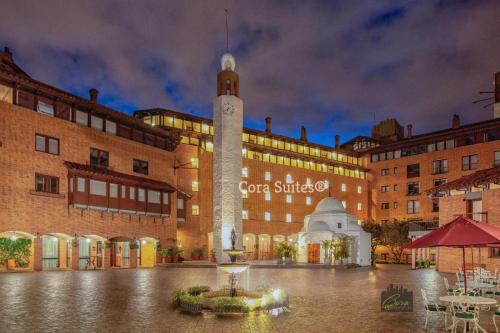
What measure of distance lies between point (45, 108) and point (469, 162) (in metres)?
49.5

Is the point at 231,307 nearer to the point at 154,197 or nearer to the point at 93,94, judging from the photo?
the point at 154,197

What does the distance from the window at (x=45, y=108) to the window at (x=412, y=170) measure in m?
49.1

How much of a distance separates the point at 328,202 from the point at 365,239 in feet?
19.3

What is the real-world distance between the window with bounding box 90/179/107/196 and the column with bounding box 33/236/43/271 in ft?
20.0

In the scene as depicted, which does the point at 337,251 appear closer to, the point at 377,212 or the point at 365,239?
the point at 365,239

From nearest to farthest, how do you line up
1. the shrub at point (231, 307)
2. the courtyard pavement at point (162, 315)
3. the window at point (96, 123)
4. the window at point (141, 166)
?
the courtyard pavement at point (162, 315), the shrub at point (231, 307), the window at point (96, 123), the window at point (141, 166)

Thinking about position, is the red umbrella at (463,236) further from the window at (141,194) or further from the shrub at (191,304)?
the window at (141,194)

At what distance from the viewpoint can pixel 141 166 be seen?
48.0m

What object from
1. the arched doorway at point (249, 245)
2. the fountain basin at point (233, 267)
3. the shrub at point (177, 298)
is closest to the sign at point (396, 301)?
the fountain basin at point (233, 267)

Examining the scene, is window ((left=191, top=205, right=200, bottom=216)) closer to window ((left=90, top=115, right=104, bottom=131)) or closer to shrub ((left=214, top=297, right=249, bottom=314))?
window ((left=90, top=115, right=104, bottom=131))

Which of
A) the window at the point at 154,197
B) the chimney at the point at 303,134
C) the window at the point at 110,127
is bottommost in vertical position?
the window at the point at 154,197

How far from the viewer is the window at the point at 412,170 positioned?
69.4 meters

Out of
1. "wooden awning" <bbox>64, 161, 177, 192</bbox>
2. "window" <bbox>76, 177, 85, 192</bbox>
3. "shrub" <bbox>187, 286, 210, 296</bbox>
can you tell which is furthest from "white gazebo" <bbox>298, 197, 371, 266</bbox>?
"shrub" <bbox>187, 286, 210, 296</bbox>

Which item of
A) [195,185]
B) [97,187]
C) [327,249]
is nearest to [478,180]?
[327,249]
